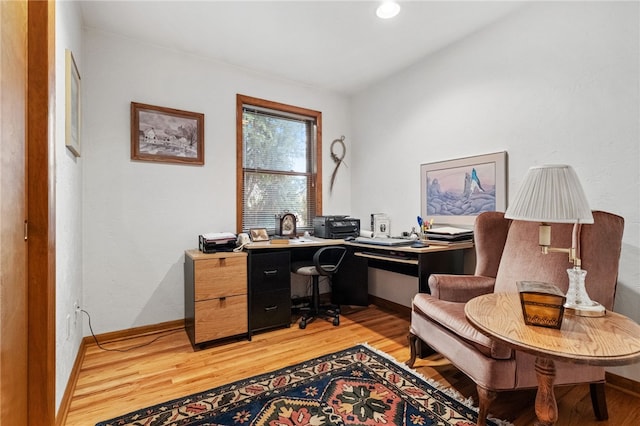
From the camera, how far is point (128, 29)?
245 centimetres

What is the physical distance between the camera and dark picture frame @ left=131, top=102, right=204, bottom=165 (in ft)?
8.54

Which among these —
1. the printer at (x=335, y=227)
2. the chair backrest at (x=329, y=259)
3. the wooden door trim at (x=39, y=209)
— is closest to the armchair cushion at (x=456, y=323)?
the chair backrest at (x=329, y=259)

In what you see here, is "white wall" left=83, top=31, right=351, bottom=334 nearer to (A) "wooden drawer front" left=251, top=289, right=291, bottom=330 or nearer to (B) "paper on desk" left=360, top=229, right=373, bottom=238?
(A) "wooden drawer front" left=251, top=289, right=291, bottom=330

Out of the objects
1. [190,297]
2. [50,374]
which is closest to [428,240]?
[190,297]

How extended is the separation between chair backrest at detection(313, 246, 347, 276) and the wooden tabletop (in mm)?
1519

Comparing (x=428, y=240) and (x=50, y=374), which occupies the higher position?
(x=428, y=240)

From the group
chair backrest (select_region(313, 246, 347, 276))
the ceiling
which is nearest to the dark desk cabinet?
chair backrest (select_region(313, 246, 347, 276))

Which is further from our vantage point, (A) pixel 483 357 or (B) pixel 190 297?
(B) pixel 190 297

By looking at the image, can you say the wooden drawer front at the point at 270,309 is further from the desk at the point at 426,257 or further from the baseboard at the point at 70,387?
the baseboard at the point at 70,387

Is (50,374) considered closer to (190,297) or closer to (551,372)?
(190,297)

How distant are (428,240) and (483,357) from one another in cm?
124

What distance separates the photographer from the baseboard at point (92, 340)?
5.15 ft

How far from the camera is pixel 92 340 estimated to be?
7.88ft

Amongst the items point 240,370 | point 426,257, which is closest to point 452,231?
point 426,257
